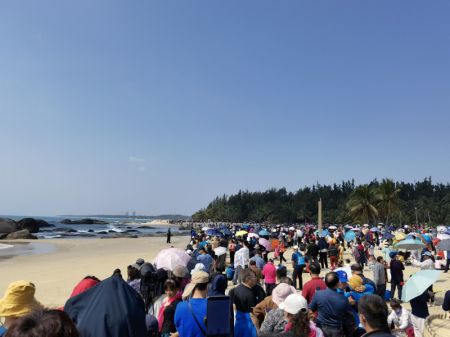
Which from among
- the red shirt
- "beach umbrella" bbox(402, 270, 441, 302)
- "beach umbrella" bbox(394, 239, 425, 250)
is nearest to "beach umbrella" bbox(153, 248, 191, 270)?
the red shirt

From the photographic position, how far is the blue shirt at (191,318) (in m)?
3.44

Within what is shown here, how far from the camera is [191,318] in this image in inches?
137

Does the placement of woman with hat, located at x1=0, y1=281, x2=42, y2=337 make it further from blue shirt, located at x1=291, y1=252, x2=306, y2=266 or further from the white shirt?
blue shirt, located at x1=291, y1=252, x2=306, y2=266

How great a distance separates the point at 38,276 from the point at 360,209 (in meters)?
43.9

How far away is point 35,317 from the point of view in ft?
5.03

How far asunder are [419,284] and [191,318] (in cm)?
502

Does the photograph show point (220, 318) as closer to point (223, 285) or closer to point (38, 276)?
point (223, 285)

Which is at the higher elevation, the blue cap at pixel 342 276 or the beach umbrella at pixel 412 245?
the beach umbrella at pixel 412 245

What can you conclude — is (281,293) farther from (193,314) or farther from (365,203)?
(365,203)

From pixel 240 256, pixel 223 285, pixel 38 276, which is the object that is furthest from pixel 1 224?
pixel 223 285

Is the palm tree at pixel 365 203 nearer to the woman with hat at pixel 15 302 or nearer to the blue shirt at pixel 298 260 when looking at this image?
the blue shirt at pixel 298 260

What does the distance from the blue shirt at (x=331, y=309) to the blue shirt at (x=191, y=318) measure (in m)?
1.88

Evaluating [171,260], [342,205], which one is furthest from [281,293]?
[342,205]

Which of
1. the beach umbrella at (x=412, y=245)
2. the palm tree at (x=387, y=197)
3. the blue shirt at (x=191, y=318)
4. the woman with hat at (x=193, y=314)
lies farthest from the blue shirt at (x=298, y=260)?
the palm tree at (x=387, y=197)
